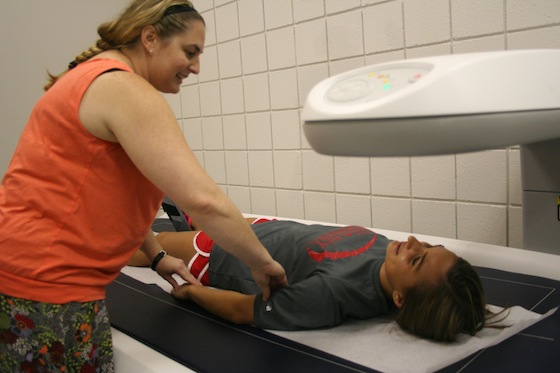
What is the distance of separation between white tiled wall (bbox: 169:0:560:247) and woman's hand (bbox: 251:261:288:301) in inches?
32.4

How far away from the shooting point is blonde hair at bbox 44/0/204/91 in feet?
3.72

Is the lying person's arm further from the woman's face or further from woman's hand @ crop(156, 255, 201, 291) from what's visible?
the woman's face

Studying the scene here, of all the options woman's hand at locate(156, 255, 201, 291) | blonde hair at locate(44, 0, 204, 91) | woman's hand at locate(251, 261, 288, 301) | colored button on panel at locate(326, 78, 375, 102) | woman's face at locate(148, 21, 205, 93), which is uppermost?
blonde hair at locate(44, 0, 204, 91)

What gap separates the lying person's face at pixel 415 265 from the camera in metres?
1.19

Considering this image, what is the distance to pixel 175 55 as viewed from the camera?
1.17m

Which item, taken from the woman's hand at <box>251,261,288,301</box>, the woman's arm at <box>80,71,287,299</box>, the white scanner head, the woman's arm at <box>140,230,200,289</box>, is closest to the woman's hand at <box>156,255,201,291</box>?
the woman's arm at <box>140,230,200,289</box>

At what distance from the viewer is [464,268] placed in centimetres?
118

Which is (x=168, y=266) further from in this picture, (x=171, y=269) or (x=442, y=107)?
(x=442, y=107)

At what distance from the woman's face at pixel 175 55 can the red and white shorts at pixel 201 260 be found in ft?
1.95

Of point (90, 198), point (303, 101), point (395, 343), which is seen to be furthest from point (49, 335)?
point (303, 101)

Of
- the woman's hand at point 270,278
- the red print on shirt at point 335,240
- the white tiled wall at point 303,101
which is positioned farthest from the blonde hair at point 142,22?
the white tiled wall at point 303,101

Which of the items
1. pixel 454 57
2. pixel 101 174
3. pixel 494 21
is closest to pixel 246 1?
pixel 494 21

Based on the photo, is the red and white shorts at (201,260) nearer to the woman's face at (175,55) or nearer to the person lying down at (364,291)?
the person lying down at (364,291)

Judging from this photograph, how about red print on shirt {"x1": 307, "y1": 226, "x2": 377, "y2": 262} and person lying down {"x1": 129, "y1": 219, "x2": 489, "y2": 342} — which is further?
red print on shirt {"x1": 307, "y1": 226, "x2": 377, "y2": 262}
